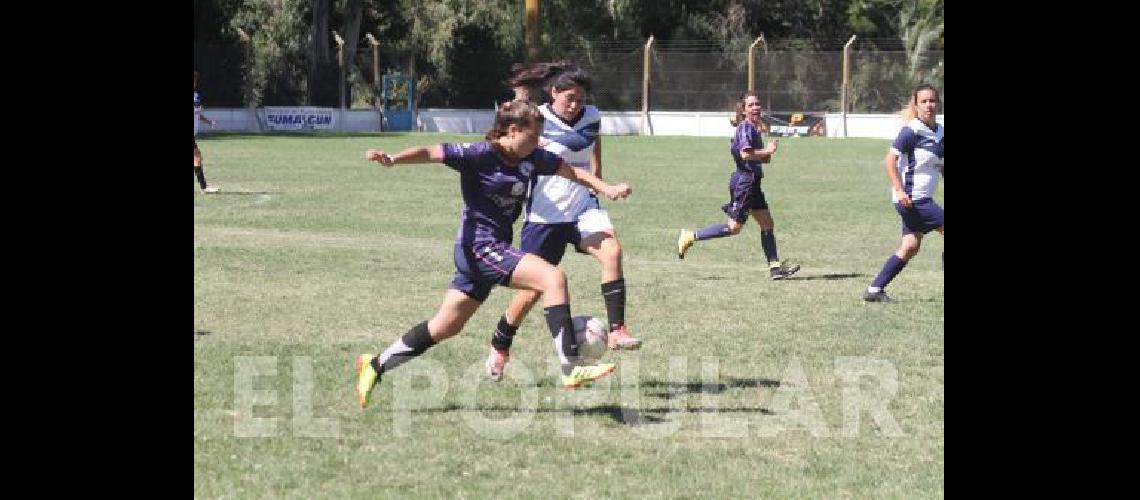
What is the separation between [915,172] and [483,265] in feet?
18.8

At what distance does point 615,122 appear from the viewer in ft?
180

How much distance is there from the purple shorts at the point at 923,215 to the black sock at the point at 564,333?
529 cm

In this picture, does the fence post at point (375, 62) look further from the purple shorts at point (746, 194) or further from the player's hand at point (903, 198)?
the player's hand at point (903, 198)

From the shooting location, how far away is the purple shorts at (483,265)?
27.5ft

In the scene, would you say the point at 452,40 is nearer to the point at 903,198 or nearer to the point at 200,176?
the point at 200,176

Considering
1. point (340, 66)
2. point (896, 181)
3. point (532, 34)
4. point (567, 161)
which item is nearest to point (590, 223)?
point (567, 161)

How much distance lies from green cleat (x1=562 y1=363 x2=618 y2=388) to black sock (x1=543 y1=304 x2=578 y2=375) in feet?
0.16

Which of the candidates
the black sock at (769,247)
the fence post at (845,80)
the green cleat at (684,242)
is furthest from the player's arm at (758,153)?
the fence post at (845,80)

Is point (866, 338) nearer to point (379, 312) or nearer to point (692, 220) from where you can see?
point (379, 312)

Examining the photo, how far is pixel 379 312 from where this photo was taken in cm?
1209

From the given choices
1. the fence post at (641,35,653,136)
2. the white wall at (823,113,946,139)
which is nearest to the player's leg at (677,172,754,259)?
the white wall at (823,113,946,139)
